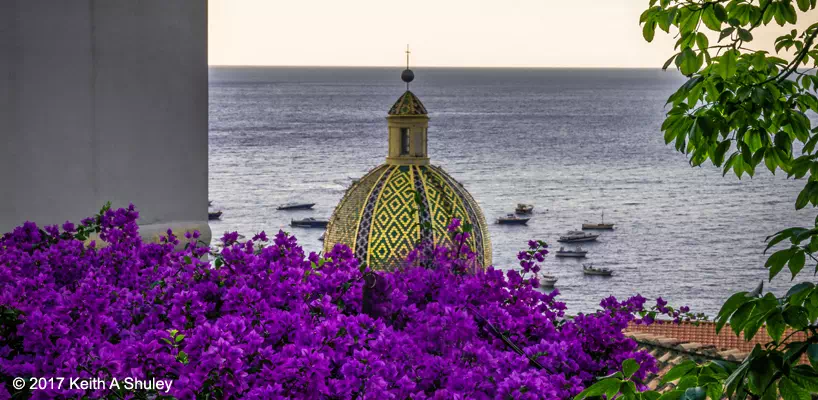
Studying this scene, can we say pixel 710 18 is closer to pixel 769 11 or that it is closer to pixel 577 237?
pixel 769 11

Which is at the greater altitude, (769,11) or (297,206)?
(769,11)

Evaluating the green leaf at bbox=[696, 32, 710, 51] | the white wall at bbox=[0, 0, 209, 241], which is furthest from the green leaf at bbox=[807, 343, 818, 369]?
the white wall at bbox=[0, 0, 209, 241]

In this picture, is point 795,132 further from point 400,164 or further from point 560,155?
point 560,155

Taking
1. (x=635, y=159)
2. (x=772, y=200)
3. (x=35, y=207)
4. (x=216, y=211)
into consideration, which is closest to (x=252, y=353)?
(x=35, y=207)

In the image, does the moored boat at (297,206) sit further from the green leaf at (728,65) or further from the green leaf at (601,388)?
the green leaf at (601,388)

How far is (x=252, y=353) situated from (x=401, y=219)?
8.43 metres

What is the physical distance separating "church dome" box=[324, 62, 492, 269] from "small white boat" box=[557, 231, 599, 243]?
35377 millimetres

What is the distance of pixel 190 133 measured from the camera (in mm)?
4148

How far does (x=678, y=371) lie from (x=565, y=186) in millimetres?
62468

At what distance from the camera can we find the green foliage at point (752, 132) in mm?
2174

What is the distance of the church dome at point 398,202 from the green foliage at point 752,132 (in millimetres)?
6622

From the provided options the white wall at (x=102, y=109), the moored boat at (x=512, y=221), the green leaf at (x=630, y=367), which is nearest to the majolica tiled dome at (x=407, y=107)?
the white wall at (x=102, y=109)

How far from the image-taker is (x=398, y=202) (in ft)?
35.1

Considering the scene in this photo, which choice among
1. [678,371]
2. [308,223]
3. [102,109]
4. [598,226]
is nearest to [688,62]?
[678,371]
